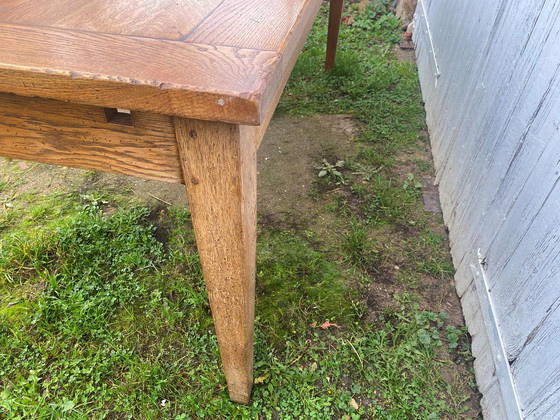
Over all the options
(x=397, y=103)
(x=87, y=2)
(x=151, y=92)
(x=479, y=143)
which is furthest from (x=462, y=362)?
(x=397, y=103)

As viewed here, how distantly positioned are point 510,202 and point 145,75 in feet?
4.37

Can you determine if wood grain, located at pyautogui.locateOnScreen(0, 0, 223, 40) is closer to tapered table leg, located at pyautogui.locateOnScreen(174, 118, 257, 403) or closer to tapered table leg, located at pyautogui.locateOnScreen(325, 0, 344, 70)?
tapered table leg, located at pyautogui.locateOnScreen(174, 118, 257, 403)

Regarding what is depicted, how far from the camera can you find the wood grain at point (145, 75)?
68 centimetres

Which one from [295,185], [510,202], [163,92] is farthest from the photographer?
[295,185]

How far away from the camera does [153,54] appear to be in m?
0.78

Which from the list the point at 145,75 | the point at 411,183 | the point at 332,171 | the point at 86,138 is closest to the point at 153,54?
the point at 145,75

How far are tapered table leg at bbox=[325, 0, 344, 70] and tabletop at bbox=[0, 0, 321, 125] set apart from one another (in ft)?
7.58

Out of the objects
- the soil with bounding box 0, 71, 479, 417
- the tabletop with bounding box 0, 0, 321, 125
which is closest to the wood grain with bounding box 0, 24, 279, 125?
the tabletop with bounding box 0, 0, 321, 125

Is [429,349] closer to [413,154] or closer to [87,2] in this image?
[413,154]

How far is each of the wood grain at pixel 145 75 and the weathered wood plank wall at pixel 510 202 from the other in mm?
996

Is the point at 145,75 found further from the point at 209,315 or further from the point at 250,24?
the point at 209,315

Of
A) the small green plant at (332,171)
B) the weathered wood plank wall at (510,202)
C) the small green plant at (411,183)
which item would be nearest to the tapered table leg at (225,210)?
the weathered wood plank wall at (510,202)

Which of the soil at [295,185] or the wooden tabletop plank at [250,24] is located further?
the soil at [295,185]

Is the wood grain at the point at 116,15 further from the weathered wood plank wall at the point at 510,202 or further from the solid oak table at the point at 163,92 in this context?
the weathered wood plank wall at the point at 510,202
